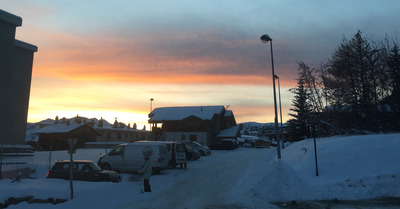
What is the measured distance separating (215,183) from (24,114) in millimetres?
18562

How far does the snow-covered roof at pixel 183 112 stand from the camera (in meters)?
51.1

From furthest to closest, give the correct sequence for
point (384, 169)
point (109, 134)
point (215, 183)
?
point (109, 134)
point (215, 183)
point (384, 169)

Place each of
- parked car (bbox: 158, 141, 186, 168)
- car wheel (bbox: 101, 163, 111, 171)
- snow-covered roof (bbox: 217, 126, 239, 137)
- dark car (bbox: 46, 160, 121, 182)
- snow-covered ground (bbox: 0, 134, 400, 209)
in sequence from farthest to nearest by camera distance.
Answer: snow-covered roof (bbox: 217, 126, 239, 137), parked car (bbox: 158, 141, 186, 168), car wheel (bbox: 101, 163, 111, 171), dark car (bbox: 46, 160, 121, 182), snow-covered ground (bbox: 0, 134, 400, 209)

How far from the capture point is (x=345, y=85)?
79.7 ft

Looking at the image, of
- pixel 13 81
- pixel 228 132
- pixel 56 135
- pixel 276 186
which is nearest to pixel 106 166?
pixel 276 186

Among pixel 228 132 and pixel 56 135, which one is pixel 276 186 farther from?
pixel 228 132

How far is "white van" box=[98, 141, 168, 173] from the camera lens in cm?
1828

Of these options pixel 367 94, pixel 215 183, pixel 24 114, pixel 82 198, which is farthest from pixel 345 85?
pixel 24 114

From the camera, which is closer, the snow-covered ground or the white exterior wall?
the snow-covered ground

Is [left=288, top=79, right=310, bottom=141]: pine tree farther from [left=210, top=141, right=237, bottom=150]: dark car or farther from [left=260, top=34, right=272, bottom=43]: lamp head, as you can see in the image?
[left=260, top=34, right=272, bottom=43]: lamp head

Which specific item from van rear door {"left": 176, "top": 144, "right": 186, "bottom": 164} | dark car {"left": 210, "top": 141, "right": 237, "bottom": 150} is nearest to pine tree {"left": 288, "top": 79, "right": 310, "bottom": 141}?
dark car {"left": 210, "top": 141, "right": 237, "bottom": 150}

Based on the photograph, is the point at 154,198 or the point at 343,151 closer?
the point at 154,198

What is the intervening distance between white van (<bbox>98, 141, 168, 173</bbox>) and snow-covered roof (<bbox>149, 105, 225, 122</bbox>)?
3107 cm

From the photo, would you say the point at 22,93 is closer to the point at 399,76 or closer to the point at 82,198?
the point at 82,198
